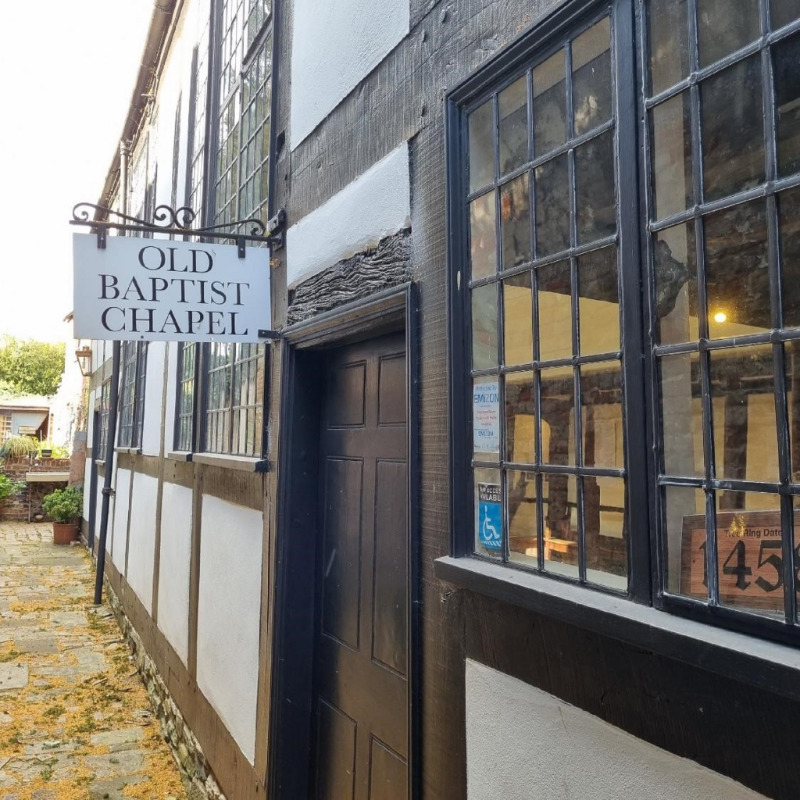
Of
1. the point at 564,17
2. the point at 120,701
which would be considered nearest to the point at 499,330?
the point at 564,17

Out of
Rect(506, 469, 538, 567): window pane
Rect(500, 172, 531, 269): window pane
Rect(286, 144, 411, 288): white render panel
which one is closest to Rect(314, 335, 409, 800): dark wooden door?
Rect(286, 144, 411, 288): white render panel

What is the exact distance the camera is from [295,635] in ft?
11.3

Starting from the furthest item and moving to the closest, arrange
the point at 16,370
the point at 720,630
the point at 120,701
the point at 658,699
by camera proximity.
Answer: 1. the point at 16,370
2. the point at 120,701
3. the point at 658,699
4. the point at 720,630

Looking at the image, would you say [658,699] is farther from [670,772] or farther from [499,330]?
[499,330]

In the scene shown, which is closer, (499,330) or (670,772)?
(670,772)

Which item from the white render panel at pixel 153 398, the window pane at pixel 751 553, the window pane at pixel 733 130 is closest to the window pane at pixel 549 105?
the window pane at pixel 733 130

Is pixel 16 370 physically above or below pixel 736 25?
above

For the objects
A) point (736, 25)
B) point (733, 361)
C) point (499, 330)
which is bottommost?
point (733, 361)

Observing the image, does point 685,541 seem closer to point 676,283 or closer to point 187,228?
point 676,283

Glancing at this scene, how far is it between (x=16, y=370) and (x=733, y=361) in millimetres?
58711

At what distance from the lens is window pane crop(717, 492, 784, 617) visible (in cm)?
132

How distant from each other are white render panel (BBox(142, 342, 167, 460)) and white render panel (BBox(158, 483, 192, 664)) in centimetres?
76

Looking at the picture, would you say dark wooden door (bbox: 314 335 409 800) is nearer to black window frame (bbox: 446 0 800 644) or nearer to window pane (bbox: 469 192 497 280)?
window pane (bbox: 469 192 497 280)

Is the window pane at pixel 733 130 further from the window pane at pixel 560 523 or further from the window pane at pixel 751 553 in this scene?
the window pane at pixel 560 523
